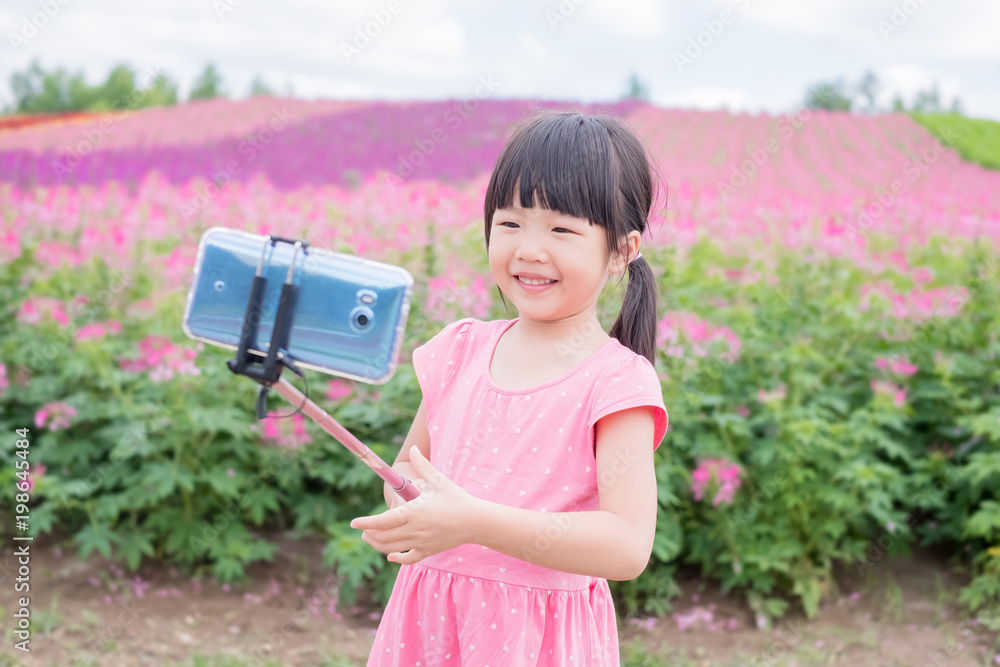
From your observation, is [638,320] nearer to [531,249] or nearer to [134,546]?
[531,249]

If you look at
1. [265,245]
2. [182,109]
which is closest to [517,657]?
[265,245]

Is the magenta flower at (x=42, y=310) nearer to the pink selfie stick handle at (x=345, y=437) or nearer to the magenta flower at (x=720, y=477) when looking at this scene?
the magenta flower at (x=720, y=477)

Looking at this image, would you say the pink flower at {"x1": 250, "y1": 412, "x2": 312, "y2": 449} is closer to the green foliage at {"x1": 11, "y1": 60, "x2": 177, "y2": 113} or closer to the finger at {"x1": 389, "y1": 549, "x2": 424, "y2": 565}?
the finger at {"x1": 389, "y1": 549, "x2": 424, "y2": 565}

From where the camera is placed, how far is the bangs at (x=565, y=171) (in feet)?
3.68

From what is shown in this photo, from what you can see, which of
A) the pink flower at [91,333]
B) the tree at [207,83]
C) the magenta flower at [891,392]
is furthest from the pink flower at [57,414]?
the tree at [207,83]

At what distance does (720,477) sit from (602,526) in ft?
6.51

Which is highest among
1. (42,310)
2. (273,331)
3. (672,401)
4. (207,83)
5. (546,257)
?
(207,83)

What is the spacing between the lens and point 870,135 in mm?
10609

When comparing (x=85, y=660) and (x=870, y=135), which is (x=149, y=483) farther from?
(x=870, y=135)

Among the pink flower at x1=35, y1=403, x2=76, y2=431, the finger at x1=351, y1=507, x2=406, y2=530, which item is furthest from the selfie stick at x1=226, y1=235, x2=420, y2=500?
the pink flower at x1=35, y1=403, x2=76, y2=431

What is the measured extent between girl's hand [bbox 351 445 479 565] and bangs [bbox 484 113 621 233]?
1.17 feet

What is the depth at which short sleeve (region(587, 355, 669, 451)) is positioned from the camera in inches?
43.4

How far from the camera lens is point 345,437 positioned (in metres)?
0.92

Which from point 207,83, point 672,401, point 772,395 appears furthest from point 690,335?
point 207,83
